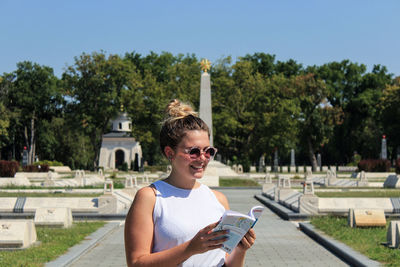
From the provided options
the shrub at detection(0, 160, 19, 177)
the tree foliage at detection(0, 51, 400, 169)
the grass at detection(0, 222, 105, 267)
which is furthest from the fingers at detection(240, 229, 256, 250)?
the tree foliage at detection(0, 51, 400, 169)

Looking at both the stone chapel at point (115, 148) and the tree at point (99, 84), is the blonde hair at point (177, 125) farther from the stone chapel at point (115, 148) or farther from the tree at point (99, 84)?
the stone chapel at point (115, 148)

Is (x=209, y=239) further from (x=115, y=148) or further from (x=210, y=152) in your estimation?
(x=115, y=148)

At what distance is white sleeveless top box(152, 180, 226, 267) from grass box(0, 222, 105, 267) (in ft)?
22.9

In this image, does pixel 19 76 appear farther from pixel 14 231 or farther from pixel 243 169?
pixel 14 231

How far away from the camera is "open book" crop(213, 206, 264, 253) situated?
111 inches

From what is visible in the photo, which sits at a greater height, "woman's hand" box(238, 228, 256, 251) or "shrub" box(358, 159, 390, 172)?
"woman's hand" box(238, 228, 256, 251)

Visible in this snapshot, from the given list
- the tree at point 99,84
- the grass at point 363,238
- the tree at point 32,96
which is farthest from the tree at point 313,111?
the grass at point 363,238

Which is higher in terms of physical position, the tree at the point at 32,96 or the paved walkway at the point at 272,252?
the tree at the point at 32,96

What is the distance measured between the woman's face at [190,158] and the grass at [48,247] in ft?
22.8

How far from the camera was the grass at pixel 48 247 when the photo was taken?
9.99m

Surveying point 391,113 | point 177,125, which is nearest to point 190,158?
point 177,125

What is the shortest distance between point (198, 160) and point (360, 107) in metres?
83.4

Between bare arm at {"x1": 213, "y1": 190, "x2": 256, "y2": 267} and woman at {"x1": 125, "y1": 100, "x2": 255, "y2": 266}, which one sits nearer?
woman at {"x1": 125, "y1": 100, "x2": 255, "y2": 266}

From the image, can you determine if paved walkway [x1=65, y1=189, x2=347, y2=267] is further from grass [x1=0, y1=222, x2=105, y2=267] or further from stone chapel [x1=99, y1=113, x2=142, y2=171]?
stone chapel [x1=99, y1=113, x2=142, y2=171]
